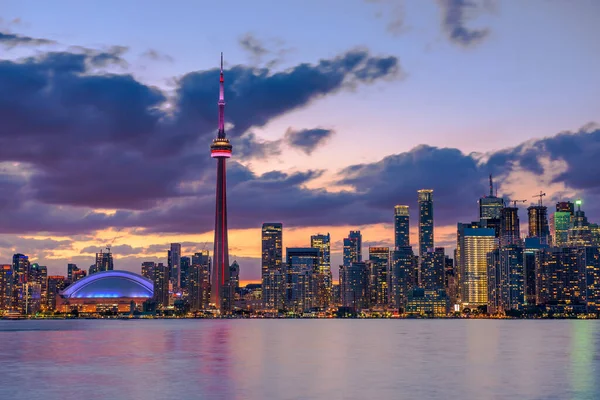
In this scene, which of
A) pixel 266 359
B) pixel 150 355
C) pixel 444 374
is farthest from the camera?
pixel 150 355

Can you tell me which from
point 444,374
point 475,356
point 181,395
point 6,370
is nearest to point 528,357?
point 475,356

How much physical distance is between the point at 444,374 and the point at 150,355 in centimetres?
4920

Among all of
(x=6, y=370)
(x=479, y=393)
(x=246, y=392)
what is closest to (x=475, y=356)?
(x=479, y=393)

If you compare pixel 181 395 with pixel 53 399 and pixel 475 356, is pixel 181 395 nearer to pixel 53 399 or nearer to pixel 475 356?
pixel 53 399

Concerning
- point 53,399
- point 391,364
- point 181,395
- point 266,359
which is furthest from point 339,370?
point 53,399

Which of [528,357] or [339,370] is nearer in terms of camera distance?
[339,370]

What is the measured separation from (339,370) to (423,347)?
52.5m

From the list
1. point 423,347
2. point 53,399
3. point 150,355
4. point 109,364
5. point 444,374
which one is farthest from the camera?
point 423,347

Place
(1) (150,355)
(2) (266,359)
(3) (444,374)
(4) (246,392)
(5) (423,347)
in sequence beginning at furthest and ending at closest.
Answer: (5) (423,347), (1) (150,355), (2) (266,359), (3) (444,374), (4) (246,392)

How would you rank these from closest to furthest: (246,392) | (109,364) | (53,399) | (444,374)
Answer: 1. (53,399)
2. (246,392)
3. (444,374)
4. (109,364)

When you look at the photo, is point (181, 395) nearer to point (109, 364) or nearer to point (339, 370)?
point (339, 370)

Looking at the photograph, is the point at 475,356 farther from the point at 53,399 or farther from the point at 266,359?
the point at 53,399

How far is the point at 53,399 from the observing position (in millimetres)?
68375

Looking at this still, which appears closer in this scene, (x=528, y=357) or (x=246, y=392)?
(x=246, y=392)
